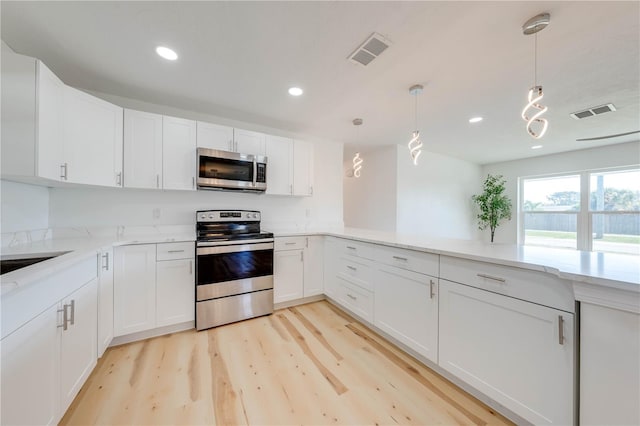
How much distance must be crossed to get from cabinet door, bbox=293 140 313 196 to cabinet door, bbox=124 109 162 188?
1.61m

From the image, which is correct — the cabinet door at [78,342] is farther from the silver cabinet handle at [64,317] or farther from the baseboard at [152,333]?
the baseboard at [152,333]

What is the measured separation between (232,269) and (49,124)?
181 centimetres

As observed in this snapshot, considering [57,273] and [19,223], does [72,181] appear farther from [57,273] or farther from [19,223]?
[57,273]

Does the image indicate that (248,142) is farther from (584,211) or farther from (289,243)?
Result: (584,211)

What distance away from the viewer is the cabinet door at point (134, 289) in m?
2.03

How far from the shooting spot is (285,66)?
1.99m

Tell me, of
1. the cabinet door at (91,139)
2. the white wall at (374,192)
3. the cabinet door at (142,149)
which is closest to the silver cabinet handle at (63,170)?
the cabinet door at (91,139)

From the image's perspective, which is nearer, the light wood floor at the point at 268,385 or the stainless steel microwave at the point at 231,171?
the light wood floor at the point at 268,385

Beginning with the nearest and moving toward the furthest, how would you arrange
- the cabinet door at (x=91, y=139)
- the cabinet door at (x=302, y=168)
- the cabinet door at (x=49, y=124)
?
the cabinet door at (x=49, y=124) < the cabinet door at (x=91, y=139) < the cabinet door at (x=302, y=168)

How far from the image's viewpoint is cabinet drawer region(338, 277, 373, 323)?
2.30 meters

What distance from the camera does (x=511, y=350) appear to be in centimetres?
129

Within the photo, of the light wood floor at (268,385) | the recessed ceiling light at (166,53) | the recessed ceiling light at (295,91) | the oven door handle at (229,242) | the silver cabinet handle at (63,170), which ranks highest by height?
the recessed ceiling light at (295,91)

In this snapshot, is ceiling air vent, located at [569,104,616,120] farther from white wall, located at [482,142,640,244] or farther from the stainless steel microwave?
the stainless steel microwave

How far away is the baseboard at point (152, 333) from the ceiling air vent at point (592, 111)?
5384 millimetres
